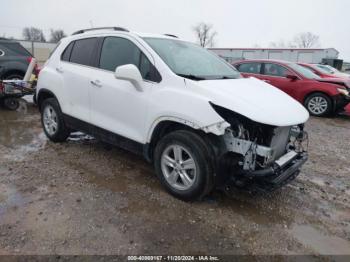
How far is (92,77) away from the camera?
13.9ft

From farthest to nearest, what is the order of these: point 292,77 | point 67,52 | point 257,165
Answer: point 292,77 < point 67,52 < point 257,165

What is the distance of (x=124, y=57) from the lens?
396cm

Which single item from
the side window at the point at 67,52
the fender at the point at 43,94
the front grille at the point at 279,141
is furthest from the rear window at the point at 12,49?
the front grille at the point at 279,141

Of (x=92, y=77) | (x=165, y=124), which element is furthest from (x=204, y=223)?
(x=92, y=77)

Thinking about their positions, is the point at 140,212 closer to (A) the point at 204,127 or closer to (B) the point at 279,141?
(A) the point at 204,127

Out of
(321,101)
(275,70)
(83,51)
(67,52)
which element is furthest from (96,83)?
(321,101)

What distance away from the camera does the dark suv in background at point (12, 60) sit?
8461 mm

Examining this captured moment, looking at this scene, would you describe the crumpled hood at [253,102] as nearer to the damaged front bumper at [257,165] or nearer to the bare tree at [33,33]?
the damaged front bumper at [257,165]

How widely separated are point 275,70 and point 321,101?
1614 millimetres

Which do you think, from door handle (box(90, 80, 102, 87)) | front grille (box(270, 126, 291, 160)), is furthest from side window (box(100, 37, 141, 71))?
front grille (box(270, 126, 291, 160))

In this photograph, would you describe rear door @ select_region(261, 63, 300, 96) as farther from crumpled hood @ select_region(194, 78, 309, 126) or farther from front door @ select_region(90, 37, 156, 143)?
front door @ select_region(90, 37, 156, 143)

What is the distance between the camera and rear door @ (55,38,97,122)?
4.38 meters

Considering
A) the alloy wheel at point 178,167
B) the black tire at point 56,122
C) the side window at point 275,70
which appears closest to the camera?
the alloy wheel at point 178,167

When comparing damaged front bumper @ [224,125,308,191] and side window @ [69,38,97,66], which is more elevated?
side window @ [69,38,97,66]
